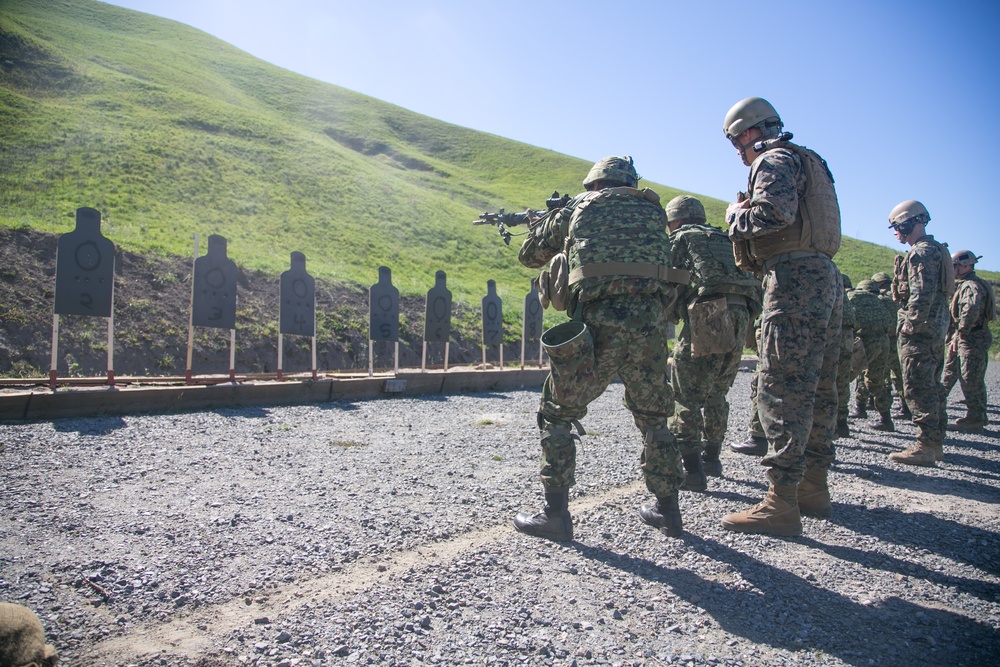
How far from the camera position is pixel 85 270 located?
25.7 ft

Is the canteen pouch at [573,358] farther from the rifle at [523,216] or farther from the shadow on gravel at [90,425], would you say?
the shadow on gravel at [90,425]

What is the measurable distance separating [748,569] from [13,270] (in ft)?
43.0

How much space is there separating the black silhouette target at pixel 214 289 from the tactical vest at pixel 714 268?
7038 millimetres

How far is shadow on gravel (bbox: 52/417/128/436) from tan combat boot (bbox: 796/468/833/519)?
6055mm

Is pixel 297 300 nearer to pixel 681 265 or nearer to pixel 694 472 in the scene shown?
pixel 681 265

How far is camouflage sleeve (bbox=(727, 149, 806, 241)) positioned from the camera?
3.61m

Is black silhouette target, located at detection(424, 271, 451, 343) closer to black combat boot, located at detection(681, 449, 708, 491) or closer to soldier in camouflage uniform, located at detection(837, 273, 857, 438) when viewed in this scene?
soldier in camouflage uniform, located at detection(837, 273, 857, 438)

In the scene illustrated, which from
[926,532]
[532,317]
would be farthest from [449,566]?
[532,317]

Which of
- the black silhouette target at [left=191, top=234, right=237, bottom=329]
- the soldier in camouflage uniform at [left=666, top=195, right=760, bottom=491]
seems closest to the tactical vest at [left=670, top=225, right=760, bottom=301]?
the soldier in camouflage uniform at [left=666, top=195, right=760, bottom=491]

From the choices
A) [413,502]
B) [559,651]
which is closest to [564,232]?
[413,502]

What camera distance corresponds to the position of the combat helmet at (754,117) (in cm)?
396

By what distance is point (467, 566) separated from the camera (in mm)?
3033

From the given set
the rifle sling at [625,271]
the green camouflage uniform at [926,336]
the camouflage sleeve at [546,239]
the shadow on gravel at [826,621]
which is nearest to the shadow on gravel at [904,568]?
the shadow on gravel at [826,621]

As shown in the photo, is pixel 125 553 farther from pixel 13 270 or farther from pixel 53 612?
pixel 13 270
